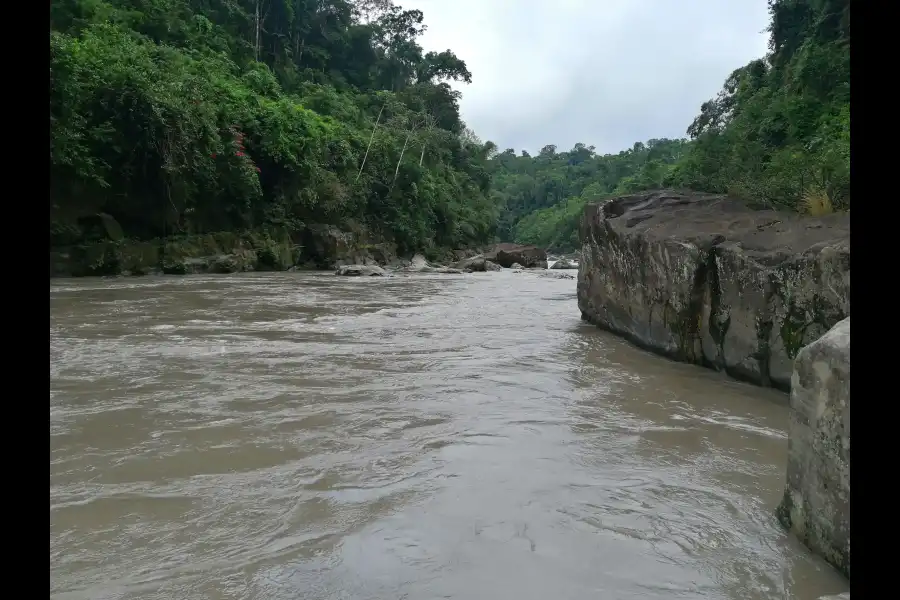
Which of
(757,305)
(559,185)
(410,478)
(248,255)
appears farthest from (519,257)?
(559,185)

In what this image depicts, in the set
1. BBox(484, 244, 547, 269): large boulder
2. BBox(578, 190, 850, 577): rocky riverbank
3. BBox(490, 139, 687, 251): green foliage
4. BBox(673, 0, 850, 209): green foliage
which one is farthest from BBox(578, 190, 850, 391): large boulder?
BBox(490, 139, 687, 251): green foliage

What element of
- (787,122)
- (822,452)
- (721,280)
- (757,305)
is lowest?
(822,452)

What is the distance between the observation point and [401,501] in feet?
6.25

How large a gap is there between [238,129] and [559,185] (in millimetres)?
55371

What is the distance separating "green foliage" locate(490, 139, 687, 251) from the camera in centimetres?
5300

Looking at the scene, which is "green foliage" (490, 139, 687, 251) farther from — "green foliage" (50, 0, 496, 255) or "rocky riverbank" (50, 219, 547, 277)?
"rocky riverbank" (50, 219, 547, 277)

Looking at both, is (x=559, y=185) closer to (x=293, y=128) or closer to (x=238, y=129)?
(x=293, y=128)

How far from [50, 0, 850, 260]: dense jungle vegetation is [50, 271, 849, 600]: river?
1.46 meters

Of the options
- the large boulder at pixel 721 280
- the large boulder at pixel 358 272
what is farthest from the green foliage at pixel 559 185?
the large boulder at pixel 721 280

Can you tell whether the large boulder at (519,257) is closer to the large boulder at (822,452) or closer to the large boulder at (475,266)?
the large boulder at (475,266)

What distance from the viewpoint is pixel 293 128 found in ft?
61.0

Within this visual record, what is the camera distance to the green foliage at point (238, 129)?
1223 cm
